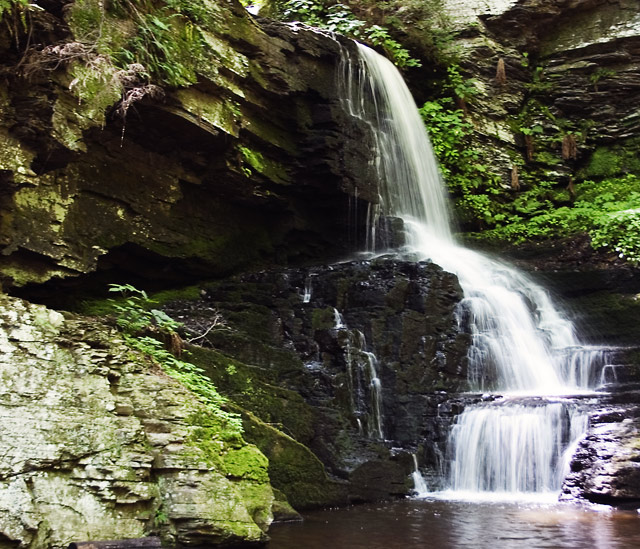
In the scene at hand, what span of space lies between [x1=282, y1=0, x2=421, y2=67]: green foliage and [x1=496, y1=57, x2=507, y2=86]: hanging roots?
307 cm

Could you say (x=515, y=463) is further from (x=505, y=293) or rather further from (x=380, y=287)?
(x=505, y=293)

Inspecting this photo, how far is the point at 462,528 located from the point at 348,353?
3.94m

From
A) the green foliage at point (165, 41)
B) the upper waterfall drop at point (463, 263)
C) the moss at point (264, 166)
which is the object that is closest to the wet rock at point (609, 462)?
the upper waterfall drop at point (463, 263)

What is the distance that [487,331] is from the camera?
36.6 feet

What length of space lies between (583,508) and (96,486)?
5200mm

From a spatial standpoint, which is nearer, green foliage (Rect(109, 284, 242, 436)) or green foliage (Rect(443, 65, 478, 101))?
green foliage (Rect(109, 284, 242, 436))

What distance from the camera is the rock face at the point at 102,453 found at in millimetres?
4699

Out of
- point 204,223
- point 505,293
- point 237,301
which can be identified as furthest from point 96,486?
point 505,293

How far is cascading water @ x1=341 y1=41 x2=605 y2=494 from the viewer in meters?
8.66

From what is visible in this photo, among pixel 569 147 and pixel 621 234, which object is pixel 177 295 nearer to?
pixel 621 234

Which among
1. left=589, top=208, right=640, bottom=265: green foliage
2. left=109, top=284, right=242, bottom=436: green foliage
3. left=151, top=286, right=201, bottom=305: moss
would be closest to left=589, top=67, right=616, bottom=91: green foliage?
left=589, top=208, right=640, bottom=265: green foliage

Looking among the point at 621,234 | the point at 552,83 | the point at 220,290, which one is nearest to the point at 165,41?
the point at 220,290

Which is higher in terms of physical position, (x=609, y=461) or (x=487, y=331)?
(x=487, y=331)

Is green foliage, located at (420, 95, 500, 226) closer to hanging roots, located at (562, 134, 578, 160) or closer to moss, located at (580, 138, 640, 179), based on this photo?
hanging roots, located at (562, 134, 578, 160)
